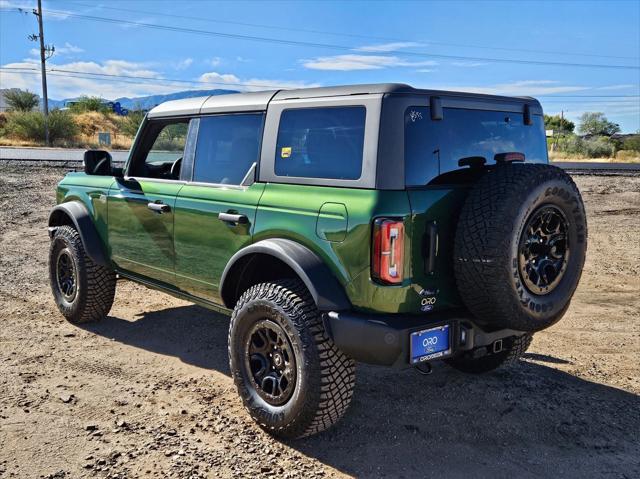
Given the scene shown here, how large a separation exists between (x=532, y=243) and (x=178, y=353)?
2.95 m

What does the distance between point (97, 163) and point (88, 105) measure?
55555 mm

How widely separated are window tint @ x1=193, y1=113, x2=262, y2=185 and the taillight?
1.23m

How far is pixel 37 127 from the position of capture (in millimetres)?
40281

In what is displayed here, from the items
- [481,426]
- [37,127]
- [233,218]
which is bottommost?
[481,426]

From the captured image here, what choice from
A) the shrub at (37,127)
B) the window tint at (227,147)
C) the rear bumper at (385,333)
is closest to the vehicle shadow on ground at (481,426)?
→ the rear bumper at (385,333)

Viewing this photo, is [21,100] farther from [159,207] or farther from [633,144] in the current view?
[159,207]

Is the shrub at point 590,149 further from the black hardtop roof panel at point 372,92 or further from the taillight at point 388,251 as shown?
the taillight at point 388,251

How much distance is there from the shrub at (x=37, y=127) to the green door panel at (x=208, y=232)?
40.4m

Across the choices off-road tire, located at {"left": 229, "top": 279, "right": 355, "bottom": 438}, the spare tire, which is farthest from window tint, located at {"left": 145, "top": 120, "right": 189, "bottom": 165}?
the spare tire

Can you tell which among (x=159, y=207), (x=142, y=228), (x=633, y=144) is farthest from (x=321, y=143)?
(x=633, y=144)

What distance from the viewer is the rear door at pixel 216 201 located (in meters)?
3.83

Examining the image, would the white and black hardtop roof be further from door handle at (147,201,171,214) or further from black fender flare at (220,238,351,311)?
black fender flare at (220,238,351,311)

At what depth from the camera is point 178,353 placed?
4.93 m

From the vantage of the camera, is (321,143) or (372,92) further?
(321,143)
